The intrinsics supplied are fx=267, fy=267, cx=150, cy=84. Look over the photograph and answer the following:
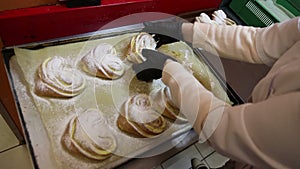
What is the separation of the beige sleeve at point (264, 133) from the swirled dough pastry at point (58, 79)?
0.43m

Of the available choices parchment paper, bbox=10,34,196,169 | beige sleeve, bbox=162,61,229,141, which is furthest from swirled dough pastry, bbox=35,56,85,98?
beige sleeve, bbox=162,61,229,141

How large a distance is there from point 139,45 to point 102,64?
5.7 inches

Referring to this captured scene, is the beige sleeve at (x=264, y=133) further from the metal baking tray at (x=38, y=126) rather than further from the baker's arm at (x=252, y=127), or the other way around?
the metal baking tray at (x=38, y=126)

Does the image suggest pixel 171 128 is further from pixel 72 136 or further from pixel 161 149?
pixel 72 136

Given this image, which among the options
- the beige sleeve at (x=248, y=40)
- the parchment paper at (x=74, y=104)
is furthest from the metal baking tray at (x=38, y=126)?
the beige sleeve at (x=248, y=40)

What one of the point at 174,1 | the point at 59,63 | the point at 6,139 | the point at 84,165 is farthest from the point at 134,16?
the point at 6,139

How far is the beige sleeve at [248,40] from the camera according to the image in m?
0.70

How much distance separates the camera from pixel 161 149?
774mm

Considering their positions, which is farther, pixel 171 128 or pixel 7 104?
pixel 7 104

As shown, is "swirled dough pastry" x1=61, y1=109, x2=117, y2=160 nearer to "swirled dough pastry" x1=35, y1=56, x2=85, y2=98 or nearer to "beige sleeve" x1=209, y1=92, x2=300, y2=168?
"swirled dough pastry" x1=35, y1=56, x2=85, y2=98

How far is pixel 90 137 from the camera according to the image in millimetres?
690

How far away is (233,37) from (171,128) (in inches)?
13.2

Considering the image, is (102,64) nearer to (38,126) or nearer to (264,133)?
(38,126)

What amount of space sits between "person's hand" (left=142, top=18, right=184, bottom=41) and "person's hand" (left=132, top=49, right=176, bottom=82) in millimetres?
133
